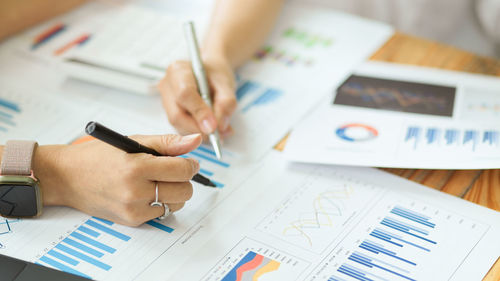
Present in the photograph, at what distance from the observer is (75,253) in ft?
2.23

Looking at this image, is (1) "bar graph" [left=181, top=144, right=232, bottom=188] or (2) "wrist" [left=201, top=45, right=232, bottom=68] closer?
(1) "bar graph" [left=181, top=144, right=232, bottom=188]

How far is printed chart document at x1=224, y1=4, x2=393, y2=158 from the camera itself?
0.92 metres

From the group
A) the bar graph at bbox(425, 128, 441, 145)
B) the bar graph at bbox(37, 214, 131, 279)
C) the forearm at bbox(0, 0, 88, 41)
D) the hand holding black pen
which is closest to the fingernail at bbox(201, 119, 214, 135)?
the hand holding black pen

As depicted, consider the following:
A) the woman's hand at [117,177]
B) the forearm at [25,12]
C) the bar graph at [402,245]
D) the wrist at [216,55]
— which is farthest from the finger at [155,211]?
the forearm at [25,12]

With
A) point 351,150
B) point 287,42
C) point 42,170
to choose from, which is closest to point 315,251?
point 351,150

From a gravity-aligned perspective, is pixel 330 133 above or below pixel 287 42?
below

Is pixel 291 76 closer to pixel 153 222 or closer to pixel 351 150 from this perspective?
pixel 351 150

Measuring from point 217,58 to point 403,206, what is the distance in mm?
430

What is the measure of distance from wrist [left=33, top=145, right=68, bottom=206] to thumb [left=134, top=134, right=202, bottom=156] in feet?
0.38

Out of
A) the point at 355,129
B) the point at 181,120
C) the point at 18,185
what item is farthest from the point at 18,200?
the point at 355,129

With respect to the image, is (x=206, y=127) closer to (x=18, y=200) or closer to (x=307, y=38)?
(x=18, y=200)

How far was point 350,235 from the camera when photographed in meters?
0.70

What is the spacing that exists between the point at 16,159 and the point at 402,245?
0.49m

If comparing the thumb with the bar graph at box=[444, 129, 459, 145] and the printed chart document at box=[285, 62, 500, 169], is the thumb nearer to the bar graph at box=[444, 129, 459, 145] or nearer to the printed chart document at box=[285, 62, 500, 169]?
the printed chart document at box=[285, 62, 500, 169]
